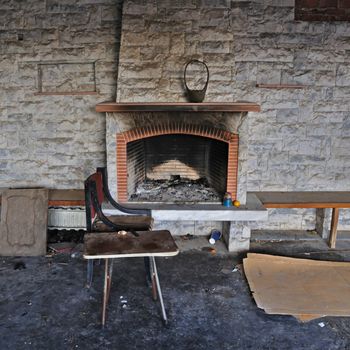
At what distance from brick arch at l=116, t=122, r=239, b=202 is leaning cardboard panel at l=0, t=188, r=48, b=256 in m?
0.96

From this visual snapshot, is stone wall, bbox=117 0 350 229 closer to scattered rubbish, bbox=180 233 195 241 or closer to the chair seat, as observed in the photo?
scattered rubbish, bbox=180 233 195 241

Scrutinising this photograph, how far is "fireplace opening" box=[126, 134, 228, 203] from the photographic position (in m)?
4.34

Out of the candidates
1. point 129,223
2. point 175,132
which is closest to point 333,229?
point 175,132

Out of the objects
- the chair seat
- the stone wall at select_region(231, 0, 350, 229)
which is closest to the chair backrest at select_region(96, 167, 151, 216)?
the chair seat

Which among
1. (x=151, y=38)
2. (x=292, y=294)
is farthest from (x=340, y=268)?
(x=151, y=38)

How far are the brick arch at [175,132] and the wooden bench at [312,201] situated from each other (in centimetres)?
54

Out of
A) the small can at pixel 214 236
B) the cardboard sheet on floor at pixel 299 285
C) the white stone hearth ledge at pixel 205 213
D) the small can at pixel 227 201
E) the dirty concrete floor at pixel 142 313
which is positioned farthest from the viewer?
the small can at pixel 214 236

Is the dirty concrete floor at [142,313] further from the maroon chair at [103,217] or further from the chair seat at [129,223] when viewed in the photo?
the chair seat at [129,223]

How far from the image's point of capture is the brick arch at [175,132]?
12.9ft

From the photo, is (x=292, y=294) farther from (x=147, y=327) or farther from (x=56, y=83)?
(x=56, y=83)

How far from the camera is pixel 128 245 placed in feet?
8.91

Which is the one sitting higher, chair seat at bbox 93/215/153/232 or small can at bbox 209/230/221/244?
chair seat at bbox 93/215/153/232

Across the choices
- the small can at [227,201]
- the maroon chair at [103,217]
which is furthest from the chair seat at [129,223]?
the small can at [227,201]

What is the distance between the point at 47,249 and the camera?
423cm
